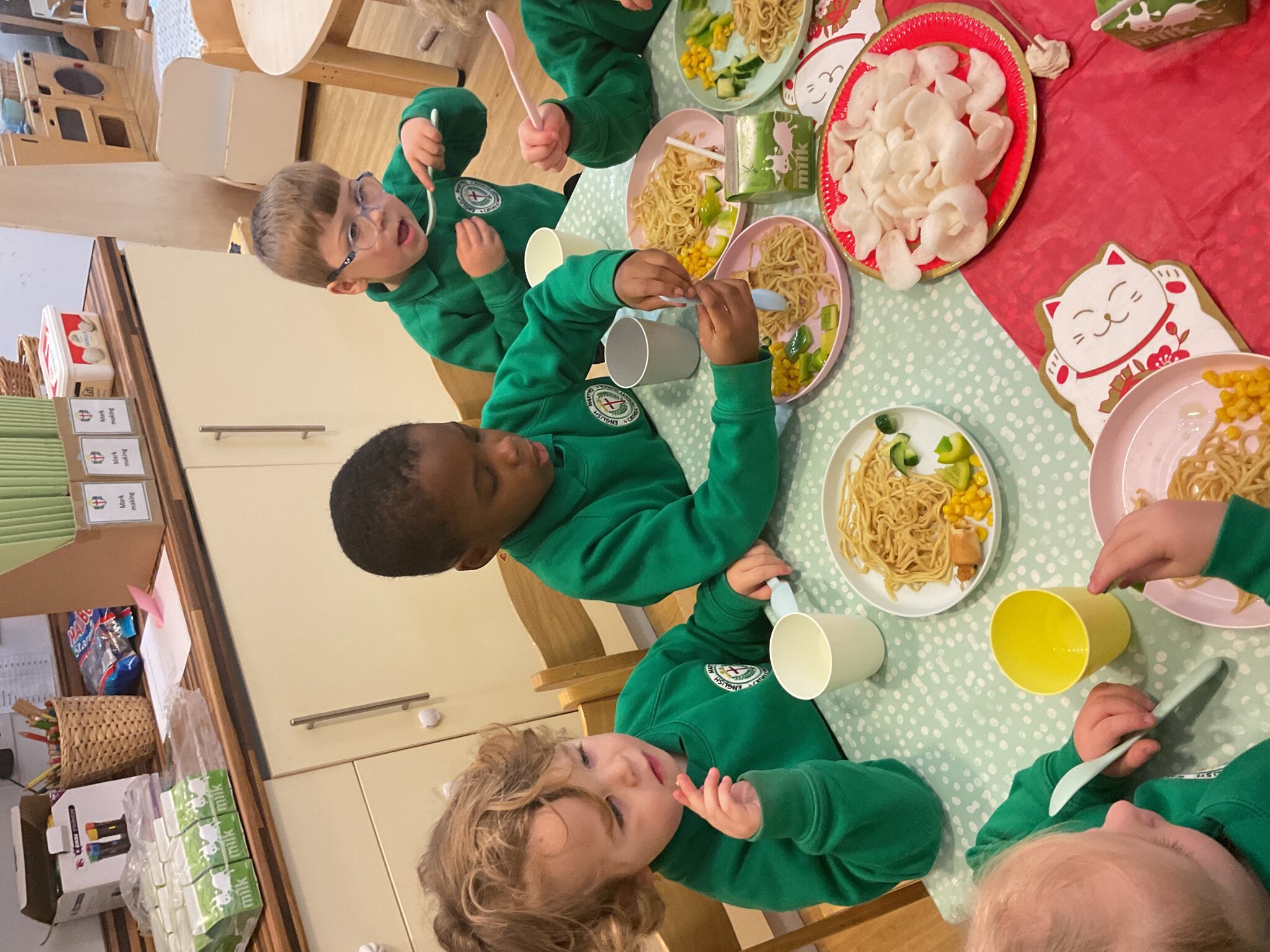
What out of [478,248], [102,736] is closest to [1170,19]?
[478,248]

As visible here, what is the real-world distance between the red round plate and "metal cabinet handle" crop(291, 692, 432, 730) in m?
1.62

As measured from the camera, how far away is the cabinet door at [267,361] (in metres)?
2.34

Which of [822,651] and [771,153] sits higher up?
[771,153]

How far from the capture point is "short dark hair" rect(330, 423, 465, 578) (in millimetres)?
1109

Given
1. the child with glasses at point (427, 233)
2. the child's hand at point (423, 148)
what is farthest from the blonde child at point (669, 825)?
the child's hand at point (423, 148)

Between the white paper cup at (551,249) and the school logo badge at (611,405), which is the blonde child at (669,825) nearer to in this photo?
the school logo badge at (611,405)

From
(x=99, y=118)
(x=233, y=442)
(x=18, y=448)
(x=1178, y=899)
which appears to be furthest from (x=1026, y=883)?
(x=99, y=118)

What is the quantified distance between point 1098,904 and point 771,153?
0.83 meters

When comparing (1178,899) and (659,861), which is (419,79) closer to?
(659,861)

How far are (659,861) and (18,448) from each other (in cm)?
202

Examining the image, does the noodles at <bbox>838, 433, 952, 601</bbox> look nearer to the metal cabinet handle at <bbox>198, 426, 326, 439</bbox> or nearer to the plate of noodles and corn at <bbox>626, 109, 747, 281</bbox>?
the plate of noodles and corn at <bbox>626, 109, 747, 281</bbox>

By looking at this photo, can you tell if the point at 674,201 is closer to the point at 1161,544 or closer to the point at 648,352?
the point at 648,352

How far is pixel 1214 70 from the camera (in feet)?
2.37

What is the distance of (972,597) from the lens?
920 millimetres
